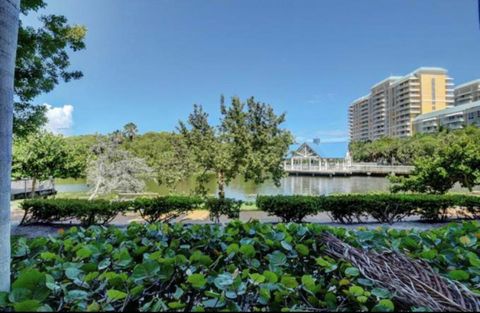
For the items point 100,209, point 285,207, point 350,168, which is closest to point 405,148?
point 350,168

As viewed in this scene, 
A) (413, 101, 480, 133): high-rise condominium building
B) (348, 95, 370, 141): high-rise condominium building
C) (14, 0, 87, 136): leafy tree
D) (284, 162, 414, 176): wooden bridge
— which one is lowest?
(284, 162, 414, 176): wooden bridge

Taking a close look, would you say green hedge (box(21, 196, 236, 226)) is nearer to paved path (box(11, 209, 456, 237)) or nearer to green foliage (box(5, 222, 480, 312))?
paved path (box(11, 209, 456, 237))

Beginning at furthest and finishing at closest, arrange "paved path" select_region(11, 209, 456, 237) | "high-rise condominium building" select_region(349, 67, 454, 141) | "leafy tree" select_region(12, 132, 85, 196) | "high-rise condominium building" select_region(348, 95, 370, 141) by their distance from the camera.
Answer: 1. "high-rise condominium building" select_region(348, 95, 370, 141)
2. "high-rise condominium building" select_region(349, 67, 454, 141)
3. "leafy tree" select_region(12, 132, 85, 196)
4. "paved path" select_region(11, 209, 456, 237)

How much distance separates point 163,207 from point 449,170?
1049 centimetres

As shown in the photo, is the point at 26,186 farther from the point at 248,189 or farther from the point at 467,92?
the point at 467,92

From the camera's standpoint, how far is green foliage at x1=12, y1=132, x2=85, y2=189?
13758mm

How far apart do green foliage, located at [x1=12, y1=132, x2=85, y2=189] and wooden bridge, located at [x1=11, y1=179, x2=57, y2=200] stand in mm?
2112

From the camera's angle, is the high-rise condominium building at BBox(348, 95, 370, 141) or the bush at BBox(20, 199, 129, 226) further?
the high-rise condominium building at BBox(348, 95, 370, 141)

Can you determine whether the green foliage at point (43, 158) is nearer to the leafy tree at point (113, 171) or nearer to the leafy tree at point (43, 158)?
the leafy tree at point (43, 158)

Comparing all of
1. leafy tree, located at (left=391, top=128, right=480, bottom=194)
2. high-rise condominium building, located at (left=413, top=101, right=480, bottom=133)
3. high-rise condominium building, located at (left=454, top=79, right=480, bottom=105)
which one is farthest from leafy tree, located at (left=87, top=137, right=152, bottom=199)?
high-rise condominium building, located at (left=454, top=79, right=480, bottom=105)

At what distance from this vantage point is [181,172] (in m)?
12.8

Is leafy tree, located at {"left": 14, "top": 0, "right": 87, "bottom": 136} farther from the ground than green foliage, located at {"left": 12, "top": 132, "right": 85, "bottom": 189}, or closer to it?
farther from the ground

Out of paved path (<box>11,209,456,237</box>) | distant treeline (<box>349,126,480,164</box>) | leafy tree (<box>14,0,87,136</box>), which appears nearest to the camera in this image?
leafy tree (<box>14,0,87,136</box>)

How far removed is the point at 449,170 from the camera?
1056 centimetres
